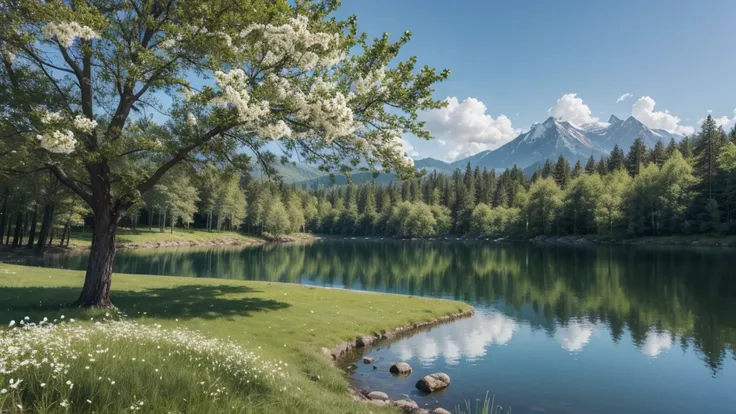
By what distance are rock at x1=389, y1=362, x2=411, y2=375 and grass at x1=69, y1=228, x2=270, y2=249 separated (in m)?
84.4

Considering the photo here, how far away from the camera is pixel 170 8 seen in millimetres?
19516

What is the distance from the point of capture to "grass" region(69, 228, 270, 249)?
92412 mm

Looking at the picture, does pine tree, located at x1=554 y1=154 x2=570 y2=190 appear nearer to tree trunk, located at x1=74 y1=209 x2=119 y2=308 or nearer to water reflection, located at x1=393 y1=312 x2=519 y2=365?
water reflection, located at x1=393 y1=312 x2=519 y2=365

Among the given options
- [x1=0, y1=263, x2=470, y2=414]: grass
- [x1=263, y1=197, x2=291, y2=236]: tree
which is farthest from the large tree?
[x1=263, y1=197, x2=291, y2=236]: tree

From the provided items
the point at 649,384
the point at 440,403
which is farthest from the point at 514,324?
the point at 440,403

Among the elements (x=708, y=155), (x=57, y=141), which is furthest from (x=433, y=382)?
(x=708, y=155)

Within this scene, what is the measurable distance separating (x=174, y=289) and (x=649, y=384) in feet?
93.3

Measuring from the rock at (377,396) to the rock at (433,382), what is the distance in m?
2.28

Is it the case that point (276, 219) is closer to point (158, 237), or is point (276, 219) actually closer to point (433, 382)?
point (158, 237)

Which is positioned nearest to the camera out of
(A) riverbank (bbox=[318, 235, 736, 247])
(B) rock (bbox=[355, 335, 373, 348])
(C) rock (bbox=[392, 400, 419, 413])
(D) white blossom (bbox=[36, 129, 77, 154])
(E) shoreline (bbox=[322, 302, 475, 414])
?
(D) white blossom (bbox=[36, 129, 77, 154])

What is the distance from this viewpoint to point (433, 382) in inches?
728

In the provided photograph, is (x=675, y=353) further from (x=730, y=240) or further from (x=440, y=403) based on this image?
(x=730, y=240)

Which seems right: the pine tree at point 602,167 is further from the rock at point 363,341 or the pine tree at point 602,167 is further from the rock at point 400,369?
the rock at point 400,369

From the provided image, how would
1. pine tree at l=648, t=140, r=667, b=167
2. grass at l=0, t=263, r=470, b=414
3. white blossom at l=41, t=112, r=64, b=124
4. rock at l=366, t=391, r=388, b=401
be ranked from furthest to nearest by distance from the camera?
pine tree at l=648, t=140, r=667, b=167
rock at l=366, t=391, r=388, b=401
white blossom at l=41, t=112, r=64, b=124
grass at l=0, t=263, r=470, b=414
